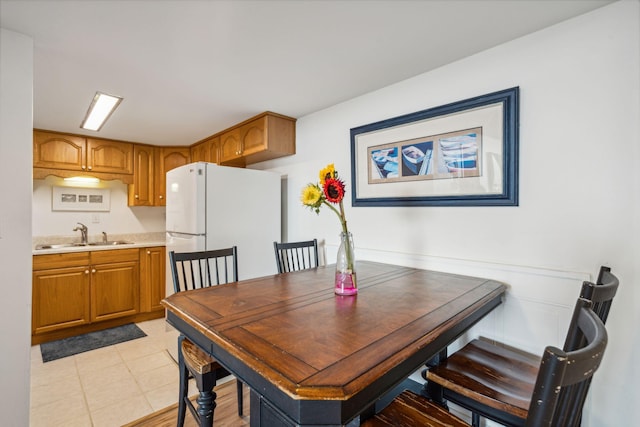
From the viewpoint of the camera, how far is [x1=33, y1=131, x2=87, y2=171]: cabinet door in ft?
10.6

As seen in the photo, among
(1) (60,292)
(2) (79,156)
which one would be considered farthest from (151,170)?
(1) (60,292)

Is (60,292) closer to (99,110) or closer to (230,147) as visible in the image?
(99,110)

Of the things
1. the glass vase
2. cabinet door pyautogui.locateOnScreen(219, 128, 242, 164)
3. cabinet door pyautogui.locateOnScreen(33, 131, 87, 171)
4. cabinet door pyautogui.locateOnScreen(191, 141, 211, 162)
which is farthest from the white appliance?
cabinet door pyautogui.locateOnScreen(33, 131, 87, 171)

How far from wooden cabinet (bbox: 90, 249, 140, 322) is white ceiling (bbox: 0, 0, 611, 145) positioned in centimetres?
168

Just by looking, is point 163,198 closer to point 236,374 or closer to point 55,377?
point 55,377

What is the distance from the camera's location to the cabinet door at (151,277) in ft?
11.9

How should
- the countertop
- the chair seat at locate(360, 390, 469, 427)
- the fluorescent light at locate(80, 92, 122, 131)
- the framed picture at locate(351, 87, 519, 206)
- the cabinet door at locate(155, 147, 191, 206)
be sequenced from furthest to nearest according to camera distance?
the cabinet door at locate(155, 147, 191, 206) → the countertop → the fluorescent light at locate(80, 92, 122, 131) → the framed picture at locate(351, 87, 519, 206) → the chair seat at locate(360, 390, 469, 427)

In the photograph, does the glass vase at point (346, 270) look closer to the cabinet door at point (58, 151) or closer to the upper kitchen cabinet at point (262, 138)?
the upper kitchen cabinet at point (262, 138)

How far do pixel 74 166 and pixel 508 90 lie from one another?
4.35 m

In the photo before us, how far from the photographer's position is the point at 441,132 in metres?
1.90

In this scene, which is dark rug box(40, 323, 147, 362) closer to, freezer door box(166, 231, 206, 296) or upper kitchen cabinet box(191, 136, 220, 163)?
freezer door box(166, 231, 206, 296)

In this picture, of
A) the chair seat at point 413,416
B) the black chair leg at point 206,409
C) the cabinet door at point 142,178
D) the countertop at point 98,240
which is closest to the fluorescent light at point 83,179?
the cabinet door at point 142,178

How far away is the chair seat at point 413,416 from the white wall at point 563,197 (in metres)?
0.90

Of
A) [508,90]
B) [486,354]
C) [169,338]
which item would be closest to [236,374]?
[486,354]
